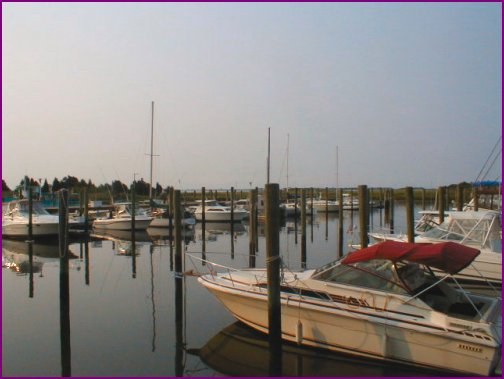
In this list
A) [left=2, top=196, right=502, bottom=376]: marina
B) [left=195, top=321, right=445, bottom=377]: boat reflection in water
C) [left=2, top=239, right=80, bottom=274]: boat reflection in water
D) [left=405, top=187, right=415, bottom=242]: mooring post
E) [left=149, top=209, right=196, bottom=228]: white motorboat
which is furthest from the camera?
[left=149, top=209, right=196, bottom=228]: white motorboat

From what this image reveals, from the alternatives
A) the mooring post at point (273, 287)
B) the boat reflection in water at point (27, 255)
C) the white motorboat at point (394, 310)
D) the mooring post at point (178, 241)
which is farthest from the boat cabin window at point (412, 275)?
the boat reflection in water at point (27, 255)

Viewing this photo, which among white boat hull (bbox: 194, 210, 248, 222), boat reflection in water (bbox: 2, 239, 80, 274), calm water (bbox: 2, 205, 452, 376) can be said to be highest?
white boat hull (bbox: 194, 210, 248, 222)

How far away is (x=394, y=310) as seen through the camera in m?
8.16

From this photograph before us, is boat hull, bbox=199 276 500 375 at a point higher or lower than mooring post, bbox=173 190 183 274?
lower

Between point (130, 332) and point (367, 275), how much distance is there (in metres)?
5.30

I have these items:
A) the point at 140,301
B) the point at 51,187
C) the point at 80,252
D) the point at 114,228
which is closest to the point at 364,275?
the point at 140,301

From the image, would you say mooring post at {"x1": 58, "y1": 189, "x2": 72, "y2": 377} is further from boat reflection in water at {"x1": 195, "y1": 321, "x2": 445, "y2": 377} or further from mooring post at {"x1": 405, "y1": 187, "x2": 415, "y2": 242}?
mooring post at {"x1": 405, "y1": 187, "x2": 415, "y2": 242}

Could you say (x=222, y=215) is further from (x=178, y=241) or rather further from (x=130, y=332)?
(x=130, y=332)

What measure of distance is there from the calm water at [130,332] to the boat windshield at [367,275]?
1.35 metres

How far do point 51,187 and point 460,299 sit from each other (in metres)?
77.9

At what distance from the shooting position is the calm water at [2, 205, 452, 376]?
27.8ft

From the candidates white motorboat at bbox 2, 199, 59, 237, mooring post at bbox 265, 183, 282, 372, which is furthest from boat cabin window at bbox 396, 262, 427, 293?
white motorboat at bbox 2, 199, 59, 237

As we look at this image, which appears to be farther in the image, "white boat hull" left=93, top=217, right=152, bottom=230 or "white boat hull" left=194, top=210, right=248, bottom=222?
"white boat hull" left=194, top=210, right=248, bottom=222

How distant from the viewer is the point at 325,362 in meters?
8.52
